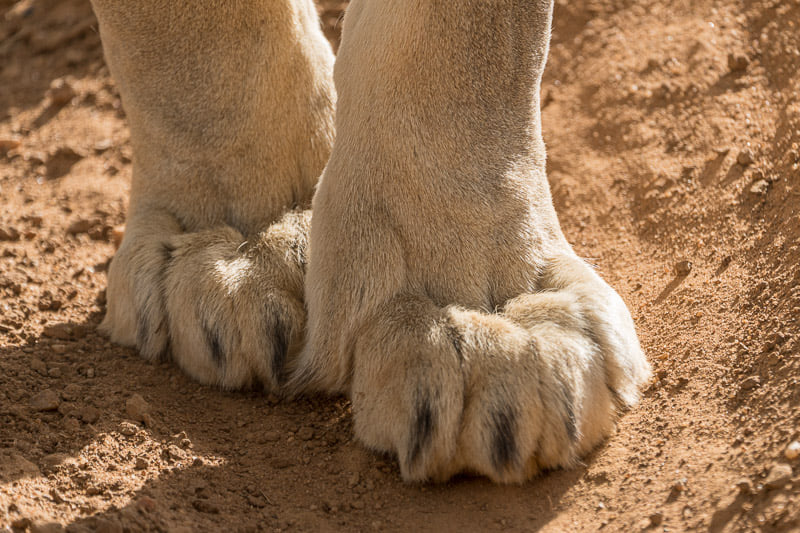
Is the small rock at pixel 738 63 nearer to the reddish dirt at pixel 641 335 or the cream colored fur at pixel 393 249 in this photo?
the reddish dirt at pixel 641 335

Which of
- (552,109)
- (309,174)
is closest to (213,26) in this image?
(309,174)

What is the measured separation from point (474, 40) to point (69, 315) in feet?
5.83

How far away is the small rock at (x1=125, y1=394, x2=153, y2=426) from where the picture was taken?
8.73ft

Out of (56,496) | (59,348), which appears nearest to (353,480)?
(56,496)

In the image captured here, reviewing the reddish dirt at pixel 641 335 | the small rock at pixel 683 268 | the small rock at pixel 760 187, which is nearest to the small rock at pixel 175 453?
the reddish dirt at pixel 641 335

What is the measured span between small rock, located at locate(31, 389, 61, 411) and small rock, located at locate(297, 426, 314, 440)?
703mm

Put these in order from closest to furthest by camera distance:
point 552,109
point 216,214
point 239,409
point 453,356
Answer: point 453,356
point 239,409
point 216,214
point 552,109

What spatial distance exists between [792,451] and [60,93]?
13.8 ft

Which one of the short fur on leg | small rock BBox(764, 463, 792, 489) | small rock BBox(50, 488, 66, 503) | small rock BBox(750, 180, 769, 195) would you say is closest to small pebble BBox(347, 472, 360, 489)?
the short fur on leg

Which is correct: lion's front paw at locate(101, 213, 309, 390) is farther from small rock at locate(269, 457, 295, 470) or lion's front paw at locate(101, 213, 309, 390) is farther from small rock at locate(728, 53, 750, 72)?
small rock at locate(728, 53, 750, 72)

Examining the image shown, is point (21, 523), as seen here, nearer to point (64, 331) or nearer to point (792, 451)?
point (64, 331)

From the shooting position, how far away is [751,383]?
244 cm

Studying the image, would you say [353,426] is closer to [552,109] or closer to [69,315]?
[69,315]

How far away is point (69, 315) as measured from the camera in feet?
11.0
